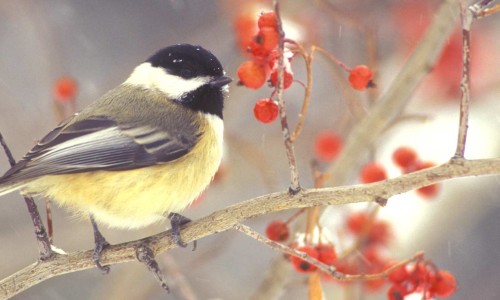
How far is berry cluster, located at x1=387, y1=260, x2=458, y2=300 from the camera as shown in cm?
188

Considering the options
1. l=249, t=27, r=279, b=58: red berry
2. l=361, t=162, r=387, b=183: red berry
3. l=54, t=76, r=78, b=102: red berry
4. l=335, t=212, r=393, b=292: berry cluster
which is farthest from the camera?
l=54, t=76, r=78, b=102: red berry

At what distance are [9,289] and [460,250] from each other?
2852 mm

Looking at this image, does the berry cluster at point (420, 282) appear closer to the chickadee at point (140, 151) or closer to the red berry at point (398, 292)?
the red berry at point (398, 292)

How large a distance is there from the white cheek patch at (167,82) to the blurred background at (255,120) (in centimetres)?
25

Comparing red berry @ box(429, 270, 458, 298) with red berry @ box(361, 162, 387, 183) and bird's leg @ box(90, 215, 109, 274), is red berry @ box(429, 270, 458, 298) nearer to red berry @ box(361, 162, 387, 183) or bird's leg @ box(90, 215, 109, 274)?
red berry @ box(361, 162, 387, 183)

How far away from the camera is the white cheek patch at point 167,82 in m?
2.32

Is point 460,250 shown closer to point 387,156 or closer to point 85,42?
point 387,156

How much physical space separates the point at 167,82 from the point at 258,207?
0.84 metres

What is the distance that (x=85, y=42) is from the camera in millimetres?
4598

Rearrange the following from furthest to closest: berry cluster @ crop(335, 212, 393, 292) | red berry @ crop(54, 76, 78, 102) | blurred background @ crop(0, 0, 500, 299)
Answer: blurred background @ crop(0, 0, 500, 299), red berry @ crop(54, 76, 78, 102), berry cluster @ crop(335, 212, 393, 292)

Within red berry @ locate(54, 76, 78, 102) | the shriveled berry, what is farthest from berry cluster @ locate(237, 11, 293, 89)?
red berry @ locate(54, 76, 78, 102)

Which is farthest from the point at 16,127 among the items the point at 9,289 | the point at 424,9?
the point at 424,9

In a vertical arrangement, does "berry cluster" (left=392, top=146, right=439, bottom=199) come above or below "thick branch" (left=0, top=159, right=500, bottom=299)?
above

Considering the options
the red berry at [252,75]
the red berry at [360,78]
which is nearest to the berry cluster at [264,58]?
the red berry at [252,75]
